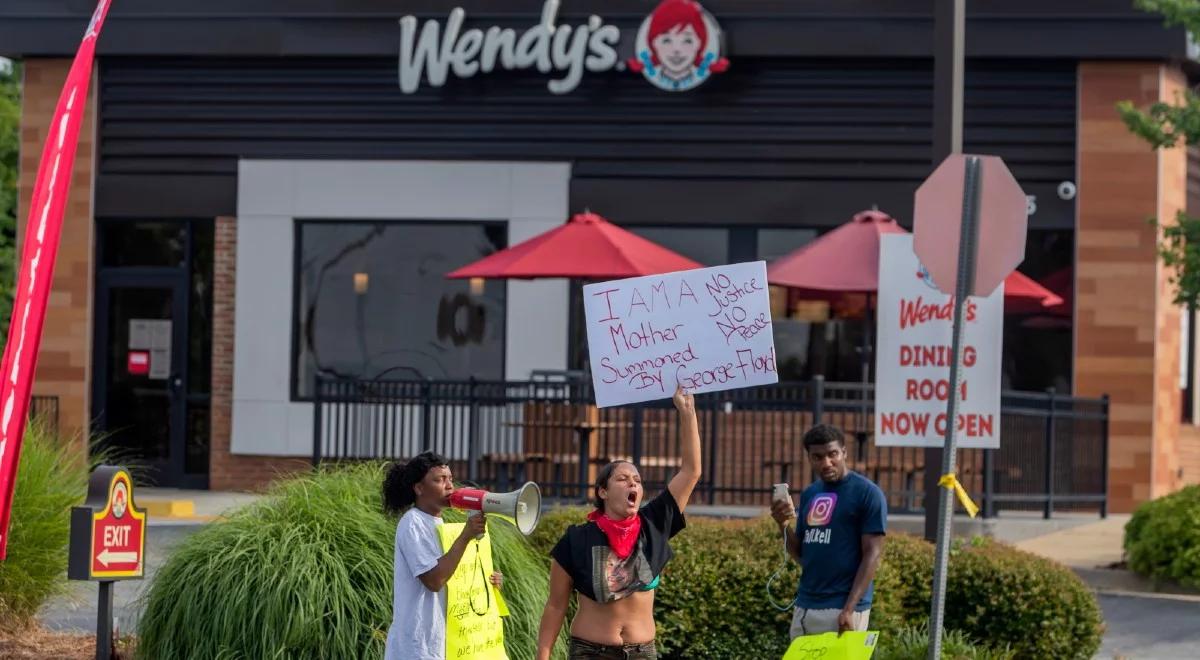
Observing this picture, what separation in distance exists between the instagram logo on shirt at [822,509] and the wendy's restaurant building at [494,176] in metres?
12.9

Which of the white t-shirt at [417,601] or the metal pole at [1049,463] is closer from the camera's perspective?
the white t-shirt at [417,601]

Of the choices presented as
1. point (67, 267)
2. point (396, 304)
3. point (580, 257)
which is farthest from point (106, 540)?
point (67, 267)

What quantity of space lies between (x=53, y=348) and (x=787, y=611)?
14022 millimetres

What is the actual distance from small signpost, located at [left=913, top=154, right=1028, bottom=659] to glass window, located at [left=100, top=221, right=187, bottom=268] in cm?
1442

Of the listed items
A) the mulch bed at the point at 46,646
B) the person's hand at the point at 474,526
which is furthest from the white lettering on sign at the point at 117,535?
the person's hand at the point at 474,526

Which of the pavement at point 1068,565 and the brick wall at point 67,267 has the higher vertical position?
the brick wall at point 67,267

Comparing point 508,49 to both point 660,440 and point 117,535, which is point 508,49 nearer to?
point 660,440

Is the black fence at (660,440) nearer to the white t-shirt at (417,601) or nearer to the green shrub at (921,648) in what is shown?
the green shrub at (921,648)

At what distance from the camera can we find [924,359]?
10.3 metres

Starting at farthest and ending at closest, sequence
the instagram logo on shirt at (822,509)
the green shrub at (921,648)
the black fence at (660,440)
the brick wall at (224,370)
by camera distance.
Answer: the brick wall at (224,370) → the black fence at (660,440) → the green shrub at (921,648) → the instagram logo on shirt at (822,509)

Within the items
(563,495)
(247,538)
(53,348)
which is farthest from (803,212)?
(247,538)

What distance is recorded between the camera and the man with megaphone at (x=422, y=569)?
21.7 ft

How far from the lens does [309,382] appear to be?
21.8 meters

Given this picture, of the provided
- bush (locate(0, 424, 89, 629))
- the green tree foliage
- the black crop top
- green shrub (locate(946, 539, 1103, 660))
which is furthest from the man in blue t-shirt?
the green tree foliage
